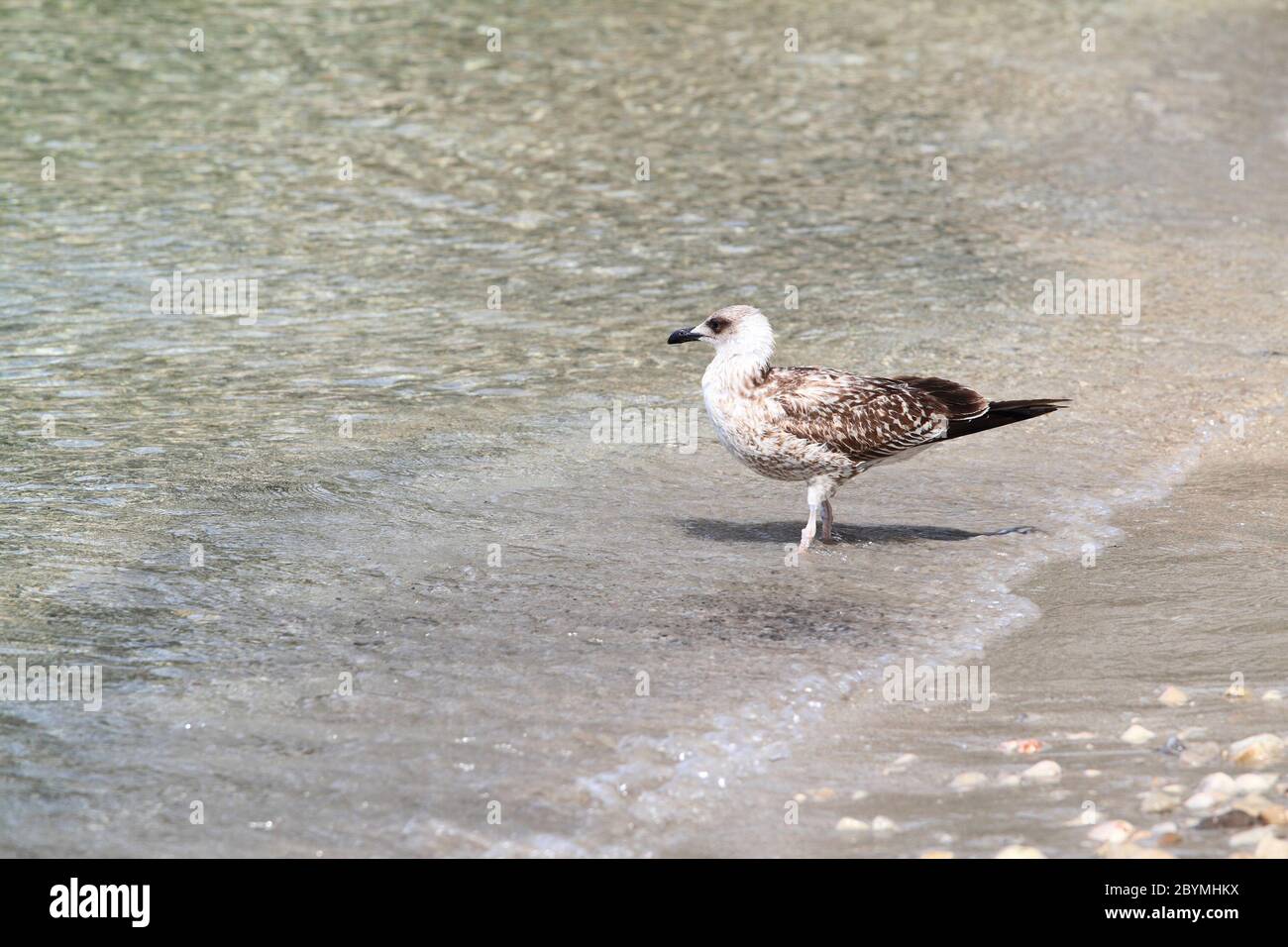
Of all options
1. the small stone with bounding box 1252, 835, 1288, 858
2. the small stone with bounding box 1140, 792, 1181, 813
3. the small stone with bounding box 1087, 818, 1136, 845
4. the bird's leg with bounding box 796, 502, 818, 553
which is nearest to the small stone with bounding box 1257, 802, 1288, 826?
the small stone with bounding box 1252, 835, 1288, 858

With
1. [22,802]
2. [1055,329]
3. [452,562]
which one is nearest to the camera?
[22,802]

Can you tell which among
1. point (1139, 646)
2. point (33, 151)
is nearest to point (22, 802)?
point (1139, 646)

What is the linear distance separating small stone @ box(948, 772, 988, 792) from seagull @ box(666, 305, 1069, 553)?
2.57 metres

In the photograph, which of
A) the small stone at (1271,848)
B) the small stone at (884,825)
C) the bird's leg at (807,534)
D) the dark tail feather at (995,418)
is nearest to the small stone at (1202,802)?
the small stone at (1271,848)

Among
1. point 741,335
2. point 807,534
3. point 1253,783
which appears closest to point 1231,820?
point 1253,783

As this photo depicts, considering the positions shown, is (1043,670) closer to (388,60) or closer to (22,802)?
(22,802)

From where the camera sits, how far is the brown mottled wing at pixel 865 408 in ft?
28.9

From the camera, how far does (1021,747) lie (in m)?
6.72

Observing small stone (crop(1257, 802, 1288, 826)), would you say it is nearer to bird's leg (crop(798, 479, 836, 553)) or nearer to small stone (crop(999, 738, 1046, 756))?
small stone (crop(999, 738, 1046, 756))

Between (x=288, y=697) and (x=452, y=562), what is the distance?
1.82m

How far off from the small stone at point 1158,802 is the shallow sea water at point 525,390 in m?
1.01

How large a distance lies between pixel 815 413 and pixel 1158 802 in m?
3.24

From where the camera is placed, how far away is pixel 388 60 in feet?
74.4
